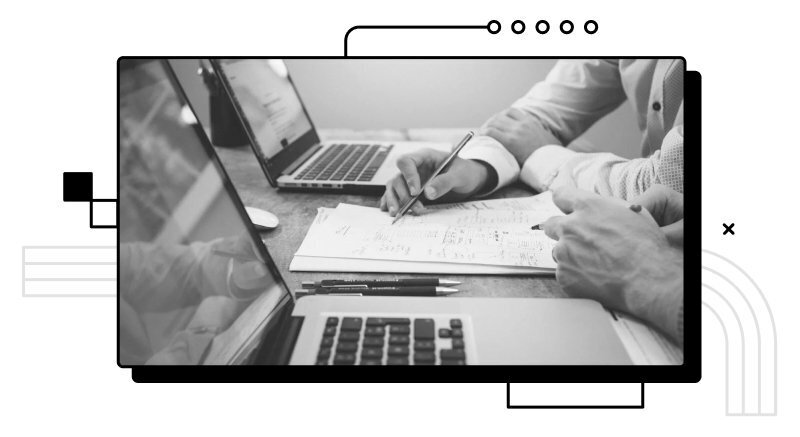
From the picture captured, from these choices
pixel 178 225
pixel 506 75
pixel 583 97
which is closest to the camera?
pixel 178 225

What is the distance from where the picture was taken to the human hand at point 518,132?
0.92 metres

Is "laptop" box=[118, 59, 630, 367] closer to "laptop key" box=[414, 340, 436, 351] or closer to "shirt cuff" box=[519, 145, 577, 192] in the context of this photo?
"laptop key" box=[414, 340, 436, 351]

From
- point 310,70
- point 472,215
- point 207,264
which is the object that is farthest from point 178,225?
point 472,215

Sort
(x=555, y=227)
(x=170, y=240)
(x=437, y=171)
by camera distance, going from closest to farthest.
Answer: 1. (x=170, y=240)
2. (x=555, y=227)
3. (x=437, y=171)

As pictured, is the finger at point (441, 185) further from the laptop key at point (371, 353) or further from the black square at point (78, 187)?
the black square at point (78, 187)

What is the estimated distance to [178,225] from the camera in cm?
68

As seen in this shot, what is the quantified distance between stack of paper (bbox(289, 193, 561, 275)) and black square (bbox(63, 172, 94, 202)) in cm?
25

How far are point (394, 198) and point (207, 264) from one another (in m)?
0.30

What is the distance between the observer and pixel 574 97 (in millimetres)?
930

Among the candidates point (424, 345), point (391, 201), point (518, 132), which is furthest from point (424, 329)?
point (518, 132)

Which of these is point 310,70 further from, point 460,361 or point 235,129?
point 460,361

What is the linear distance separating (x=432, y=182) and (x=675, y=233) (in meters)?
0.33

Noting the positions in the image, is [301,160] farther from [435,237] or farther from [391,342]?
[391,342]
